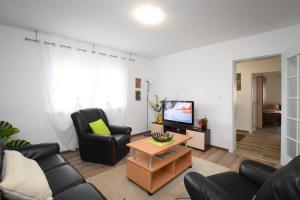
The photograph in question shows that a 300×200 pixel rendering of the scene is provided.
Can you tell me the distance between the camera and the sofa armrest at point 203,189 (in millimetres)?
1153

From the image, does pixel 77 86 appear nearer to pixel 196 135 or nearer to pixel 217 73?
pixel 196 135

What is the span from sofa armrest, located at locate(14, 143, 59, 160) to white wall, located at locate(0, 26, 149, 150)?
3.54ft

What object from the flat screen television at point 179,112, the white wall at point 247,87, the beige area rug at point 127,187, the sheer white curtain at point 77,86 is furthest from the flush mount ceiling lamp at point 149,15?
the white wall at point 247,87

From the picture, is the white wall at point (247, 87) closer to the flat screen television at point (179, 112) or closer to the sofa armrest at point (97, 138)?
the flat screen television at point (179, 112)

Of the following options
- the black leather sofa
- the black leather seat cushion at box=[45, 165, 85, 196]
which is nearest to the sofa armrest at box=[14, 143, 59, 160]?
the black leather sofa

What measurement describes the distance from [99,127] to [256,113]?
18.8 feet

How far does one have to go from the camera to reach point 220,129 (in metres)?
3.61

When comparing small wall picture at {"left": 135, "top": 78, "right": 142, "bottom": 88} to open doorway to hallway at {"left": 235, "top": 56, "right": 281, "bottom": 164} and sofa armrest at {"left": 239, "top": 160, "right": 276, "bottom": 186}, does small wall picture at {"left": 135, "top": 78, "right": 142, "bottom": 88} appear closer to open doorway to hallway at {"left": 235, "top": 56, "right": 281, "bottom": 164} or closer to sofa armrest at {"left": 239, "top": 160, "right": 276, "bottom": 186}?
open doorway to hallway at {"left": 235, "top": 56, "right": 281, "bottom": 164}

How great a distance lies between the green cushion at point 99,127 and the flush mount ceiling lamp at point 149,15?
2.08 meters

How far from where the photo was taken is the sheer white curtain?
10.3 feet

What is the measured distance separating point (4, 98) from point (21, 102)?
0.78ft

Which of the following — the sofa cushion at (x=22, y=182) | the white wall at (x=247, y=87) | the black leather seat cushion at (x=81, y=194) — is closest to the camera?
the sofa cushion at (x=22, y=182)

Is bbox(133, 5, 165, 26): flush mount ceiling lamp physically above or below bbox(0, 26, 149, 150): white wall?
above

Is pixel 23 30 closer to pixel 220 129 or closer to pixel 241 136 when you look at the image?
pixel 220 129
